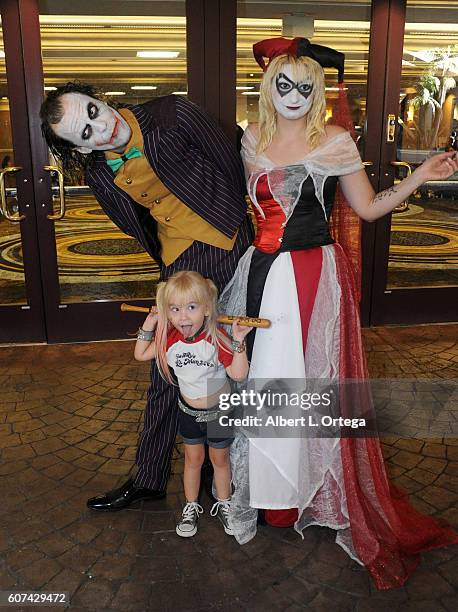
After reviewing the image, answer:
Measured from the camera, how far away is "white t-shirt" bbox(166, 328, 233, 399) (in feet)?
6.67

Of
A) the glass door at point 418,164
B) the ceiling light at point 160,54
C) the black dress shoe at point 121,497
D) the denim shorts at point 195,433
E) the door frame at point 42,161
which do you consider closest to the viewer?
the denim shorts at point 195,433

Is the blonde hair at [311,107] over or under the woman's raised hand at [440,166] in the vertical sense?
over

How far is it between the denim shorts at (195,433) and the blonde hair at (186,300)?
0.18 meters

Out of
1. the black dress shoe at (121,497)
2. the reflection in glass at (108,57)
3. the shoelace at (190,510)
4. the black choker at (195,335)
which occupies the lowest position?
the black dress shoe at (121,497)

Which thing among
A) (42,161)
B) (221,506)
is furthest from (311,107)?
(42,161)

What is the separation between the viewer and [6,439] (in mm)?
2957

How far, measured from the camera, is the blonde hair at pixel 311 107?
1973 mm

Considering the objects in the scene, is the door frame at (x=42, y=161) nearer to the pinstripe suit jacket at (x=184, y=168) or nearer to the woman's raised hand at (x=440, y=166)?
the pinstripe suit jacket at (x=184, y=168)

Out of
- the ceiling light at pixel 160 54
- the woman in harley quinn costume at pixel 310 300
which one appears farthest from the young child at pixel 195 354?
the ceiling light at pixel 160 54

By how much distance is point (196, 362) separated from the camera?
2051 millimetres

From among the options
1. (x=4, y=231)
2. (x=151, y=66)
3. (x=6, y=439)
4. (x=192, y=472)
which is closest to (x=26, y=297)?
(x=4, y=231)

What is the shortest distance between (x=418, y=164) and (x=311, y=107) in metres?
2.66

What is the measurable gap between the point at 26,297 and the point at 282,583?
2862 mm

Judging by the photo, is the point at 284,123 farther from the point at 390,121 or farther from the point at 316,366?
the point at 390,121
